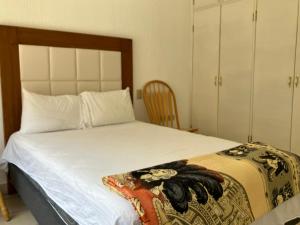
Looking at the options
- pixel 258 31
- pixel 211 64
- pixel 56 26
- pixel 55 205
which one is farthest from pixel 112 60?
pixel 55 205

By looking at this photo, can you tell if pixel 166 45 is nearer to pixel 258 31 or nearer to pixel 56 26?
pixel 258 31

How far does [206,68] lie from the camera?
366 centimetres

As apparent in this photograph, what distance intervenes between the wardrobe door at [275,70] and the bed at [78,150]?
3.80 ft

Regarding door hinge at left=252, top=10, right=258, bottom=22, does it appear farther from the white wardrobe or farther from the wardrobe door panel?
the wardrobe door panel

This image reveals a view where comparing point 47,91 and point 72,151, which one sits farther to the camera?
point 47,91

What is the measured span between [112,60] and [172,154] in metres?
1.64

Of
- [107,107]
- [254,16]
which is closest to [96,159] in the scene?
[107,107]

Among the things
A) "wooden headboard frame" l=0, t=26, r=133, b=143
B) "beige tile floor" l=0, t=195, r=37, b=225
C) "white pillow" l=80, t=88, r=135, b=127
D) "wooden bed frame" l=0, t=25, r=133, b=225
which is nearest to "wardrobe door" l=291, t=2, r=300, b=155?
"white pillow" l=80, t=88, r=135, b=127

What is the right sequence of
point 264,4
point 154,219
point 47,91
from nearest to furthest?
point 154,219, point 47,91, point 264,4

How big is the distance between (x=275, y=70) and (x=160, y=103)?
1.33 m

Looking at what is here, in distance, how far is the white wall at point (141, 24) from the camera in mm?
2631

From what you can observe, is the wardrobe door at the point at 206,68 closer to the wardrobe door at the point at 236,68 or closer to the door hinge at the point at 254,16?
the wardrobe door at the point at 236,68

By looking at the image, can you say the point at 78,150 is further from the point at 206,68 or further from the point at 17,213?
the point at 206,68

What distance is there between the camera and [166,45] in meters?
3.60
